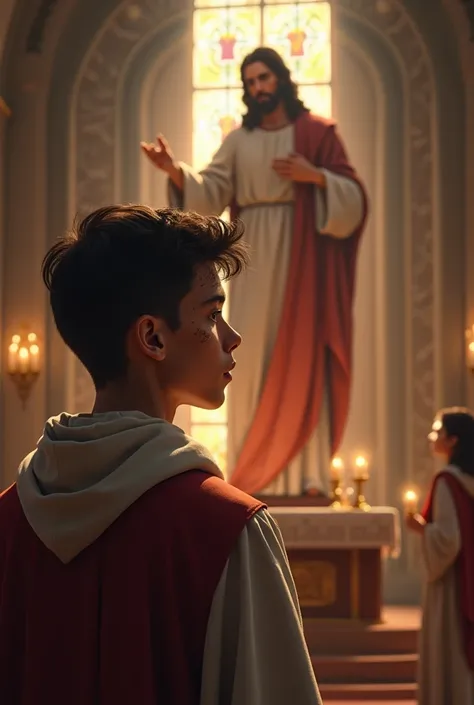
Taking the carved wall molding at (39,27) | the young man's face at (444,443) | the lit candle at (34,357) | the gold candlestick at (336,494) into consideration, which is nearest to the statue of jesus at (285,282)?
the gold candlestick at (336,494)

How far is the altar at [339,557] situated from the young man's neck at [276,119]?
9.43ft

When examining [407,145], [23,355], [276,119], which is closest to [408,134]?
[407,145]

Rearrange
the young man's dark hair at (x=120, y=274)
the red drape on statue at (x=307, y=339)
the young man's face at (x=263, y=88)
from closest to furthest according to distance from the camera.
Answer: the young man's dark hair at (x=120, y=274), the red drape on statue at (x=307, y=339), the young man's face at (x=263, y=88)

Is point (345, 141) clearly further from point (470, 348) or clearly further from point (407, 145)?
point (470, 348)

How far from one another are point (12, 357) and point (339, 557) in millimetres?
3309

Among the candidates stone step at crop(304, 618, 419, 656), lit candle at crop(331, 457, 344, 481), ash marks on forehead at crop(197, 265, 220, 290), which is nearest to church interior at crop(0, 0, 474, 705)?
lit candle at crop(331, 457, 344, 481)

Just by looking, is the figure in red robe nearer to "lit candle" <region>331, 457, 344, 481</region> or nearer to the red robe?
"lit candle" <region>331, 457, 344, 481</region>

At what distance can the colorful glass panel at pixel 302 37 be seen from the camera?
997 cm

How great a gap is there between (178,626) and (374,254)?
8457 millimetres

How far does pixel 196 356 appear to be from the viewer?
4.90 feet

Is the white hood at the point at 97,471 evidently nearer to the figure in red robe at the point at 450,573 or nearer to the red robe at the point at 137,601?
the red robe at the point at 137,601

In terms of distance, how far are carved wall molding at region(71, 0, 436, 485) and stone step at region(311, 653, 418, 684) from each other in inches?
95.9

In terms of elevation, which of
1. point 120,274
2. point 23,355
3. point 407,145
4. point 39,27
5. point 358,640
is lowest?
point 358,640

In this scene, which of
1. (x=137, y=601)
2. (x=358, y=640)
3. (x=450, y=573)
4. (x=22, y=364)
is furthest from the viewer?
(x=22, y=364)
